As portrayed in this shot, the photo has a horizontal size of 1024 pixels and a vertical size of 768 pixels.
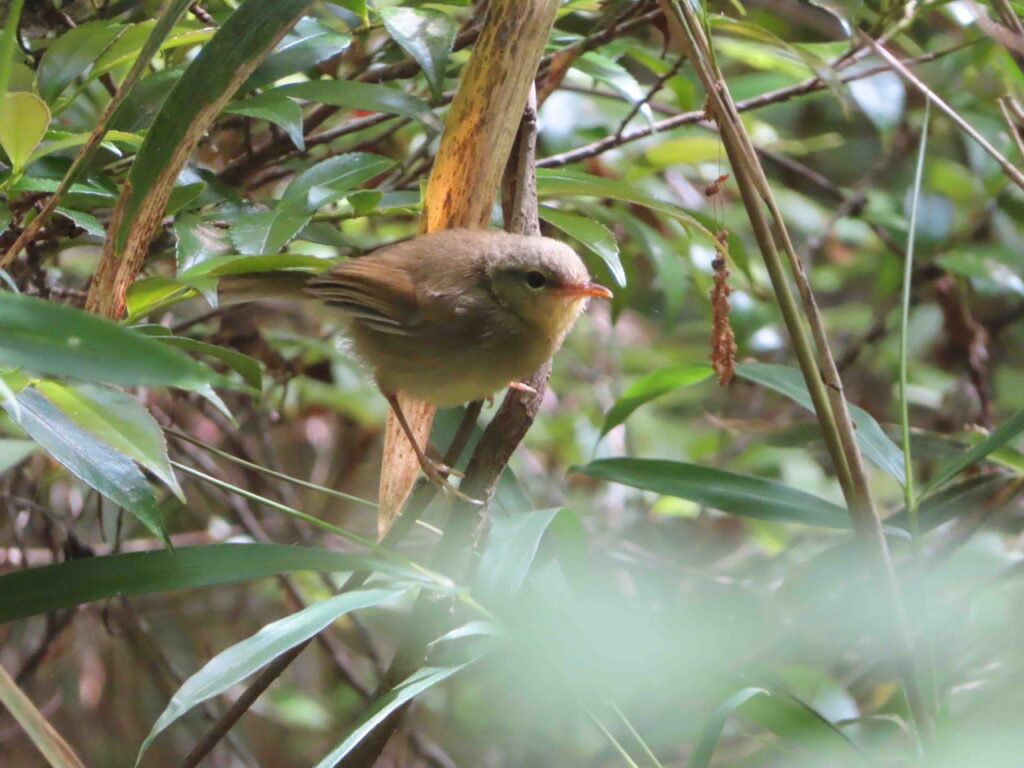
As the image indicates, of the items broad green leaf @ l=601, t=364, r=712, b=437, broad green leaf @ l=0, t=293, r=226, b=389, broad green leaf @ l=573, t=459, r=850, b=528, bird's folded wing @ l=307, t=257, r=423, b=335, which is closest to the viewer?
broad green leaf @ l=0, t=293, r=226, b=389

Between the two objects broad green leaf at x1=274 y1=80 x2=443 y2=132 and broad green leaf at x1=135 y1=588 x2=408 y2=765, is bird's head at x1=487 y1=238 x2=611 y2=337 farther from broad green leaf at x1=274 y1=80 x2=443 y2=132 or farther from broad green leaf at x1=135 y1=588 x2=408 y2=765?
broad green leaf at x1=135 y1=588 x2=408 y2=765

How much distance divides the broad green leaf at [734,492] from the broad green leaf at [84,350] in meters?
1.08

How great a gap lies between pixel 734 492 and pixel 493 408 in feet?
3.48

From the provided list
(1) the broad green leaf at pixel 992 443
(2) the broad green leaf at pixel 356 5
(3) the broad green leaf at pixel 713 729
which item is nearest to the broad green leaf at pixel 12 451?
(2) the broad green leaf at pixel 356 5

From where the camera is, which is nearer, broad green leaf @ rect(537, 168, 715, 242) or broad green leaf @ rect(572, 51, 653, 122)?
broad green leaf @ rect(537, 168, 715, 242)

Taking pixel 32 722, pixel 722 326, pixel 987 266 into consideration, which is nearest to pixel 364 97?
pixel 722 326

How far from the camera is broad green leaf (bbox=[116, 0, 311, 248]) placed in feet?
4.55

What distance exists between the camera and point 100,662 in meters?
3.54

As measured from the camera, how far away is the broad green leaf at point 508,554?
1.44 metres

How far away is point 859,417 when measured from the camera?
6.80ft

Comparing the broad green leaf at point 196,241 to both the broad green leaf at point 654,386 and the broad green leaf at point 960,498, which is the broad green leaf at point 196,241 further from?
the broad green leaf at point 960,498

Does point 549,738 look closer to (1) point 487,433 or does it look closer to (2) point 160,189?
(1) point 487,433

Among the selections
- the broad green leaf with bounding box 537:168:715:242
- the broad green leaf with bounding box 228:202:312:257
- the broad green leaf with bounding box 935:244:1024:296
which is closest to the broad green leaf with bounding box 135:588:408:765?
the broad green leaf with bounding box 228:202:312:257

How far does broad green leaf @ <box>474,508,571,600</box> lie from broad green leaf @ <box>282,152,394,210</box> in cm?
54
